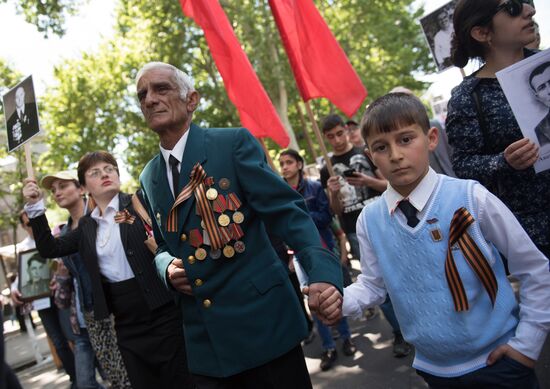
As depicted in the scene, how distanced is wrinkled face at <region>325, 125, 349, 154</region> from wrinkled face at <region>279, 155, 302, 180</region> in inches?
17.9

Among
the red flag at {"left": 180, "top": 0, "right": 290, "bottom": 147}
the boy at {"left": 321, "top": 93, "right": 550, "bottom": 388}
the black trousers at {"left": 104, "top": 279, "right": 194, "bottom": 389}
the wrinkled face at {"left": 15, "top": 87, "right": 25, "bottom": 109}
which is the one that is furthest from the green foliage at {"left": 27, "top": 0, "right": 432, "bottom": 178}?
the boy at {"left": 321, "top": 93, "right": 550, "bottom": 388}

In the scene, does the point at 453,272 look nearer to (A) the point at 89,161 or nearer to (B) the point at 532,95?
(B) the point at 532,95

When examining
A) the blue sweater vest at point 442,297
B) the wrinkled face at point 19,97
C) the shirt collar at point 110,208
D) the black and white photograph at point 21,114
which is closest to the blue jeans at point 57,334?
the black and white photograph at point 21,114

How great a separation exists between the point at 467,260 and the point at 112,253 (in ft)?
7.95

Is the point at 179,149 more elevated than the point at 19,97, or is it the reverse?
the point at 19,97

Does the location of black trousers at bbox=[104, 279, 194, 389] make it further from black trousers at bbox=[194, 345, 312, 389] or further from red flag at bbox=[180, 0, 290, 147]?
red flag at bbox=[180, 0, 290, 147]

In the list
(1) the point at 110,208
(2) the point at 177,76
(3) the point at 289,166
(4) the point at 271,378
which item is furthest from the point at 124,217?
(3) the point at 289,166

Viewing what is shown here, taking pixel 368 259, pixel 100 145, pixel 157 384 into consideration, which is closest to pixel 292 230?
pixel 368 259

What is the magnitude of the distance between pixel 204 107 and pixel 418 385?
68.9ft

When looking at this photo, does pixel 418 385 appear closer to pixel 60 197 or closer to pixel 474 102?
pixel 474 102

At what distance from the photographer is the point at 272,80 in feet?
69.0

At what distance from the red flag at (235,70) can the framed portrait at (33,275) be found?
303cm

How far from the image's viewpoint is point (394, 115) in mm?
1852

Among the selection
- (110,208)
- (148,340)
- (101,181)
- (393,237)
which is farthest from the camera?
(101,181)
